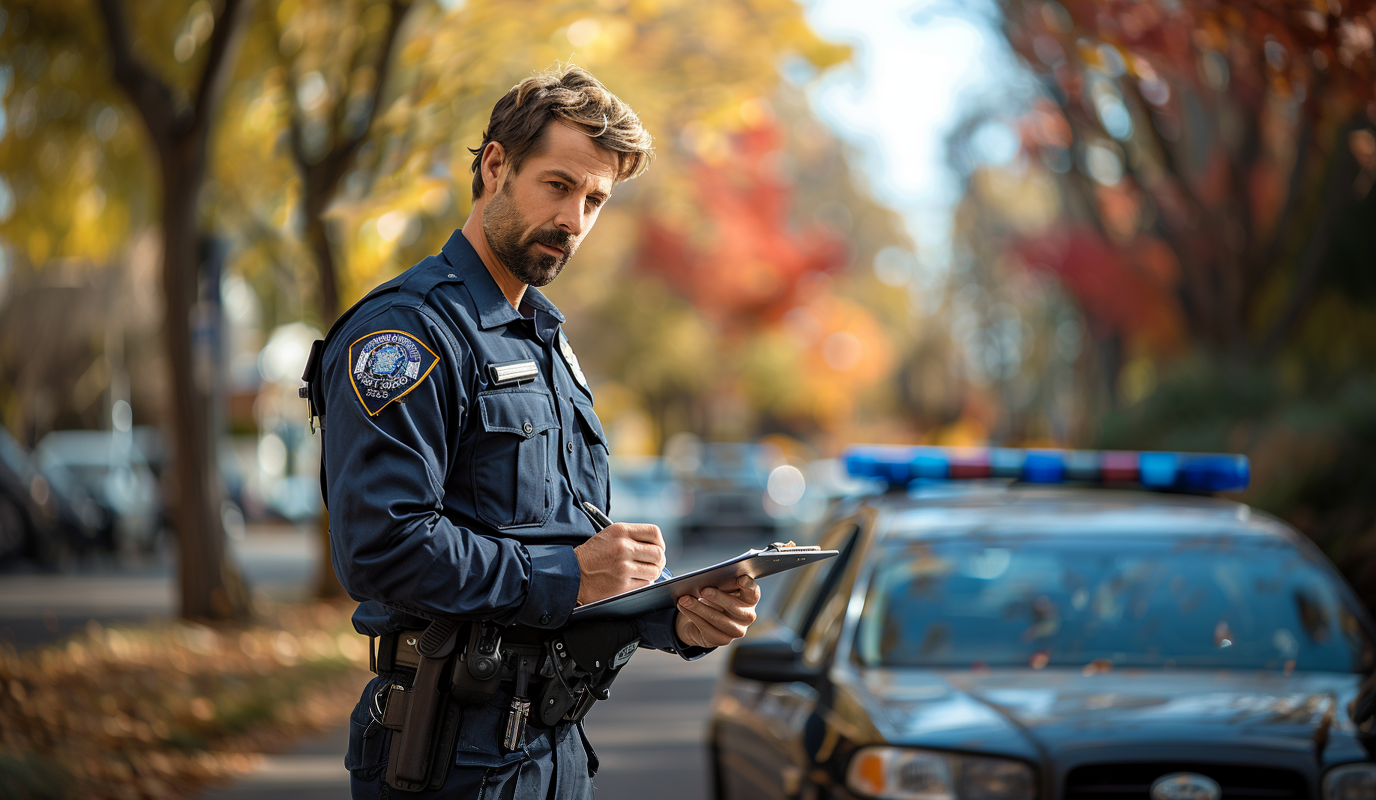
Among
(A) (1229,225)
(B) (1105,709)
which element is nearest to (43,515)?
(A) (1229,225)

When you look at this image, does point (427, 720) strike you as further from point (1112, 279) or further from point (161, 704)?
point (1112, 279)

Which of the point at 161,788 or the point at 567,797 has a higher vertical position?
the point at 567,797

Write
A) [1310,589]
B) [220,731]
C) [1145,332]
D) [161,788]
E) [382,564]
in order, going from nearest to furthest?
[382,564], [1310,589], [161,788], [220,731], [1145,332]

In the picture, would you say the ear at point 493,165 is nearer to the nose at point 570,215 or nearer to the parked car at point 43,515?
the nose at point 570,215

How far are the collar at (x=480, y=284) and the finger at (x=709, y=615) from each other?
0.58m

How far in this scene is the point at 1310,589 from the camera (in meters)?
4.91

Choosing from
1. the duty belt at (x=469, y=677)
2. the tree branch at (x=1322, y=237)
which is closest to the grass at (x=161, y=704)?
the duty belt at (x=469, y=677)

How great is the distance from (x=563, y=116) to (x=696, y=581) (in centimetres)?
83

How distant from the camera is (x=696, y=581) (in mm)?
2496

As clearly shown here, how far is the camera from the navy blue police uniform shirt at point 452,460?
7.57 ft

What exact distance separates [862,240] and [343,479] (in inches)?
2158

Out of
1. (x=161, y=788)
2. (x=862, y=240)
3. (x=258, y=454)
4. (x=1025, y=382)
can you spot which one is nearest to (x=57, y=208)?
(x=161, y=788)

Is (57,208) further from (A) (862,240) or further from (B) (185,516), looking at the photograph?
(A) (862,240)

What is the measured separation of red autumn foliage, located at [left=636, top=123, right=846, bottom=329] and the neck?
34256 millimetres
